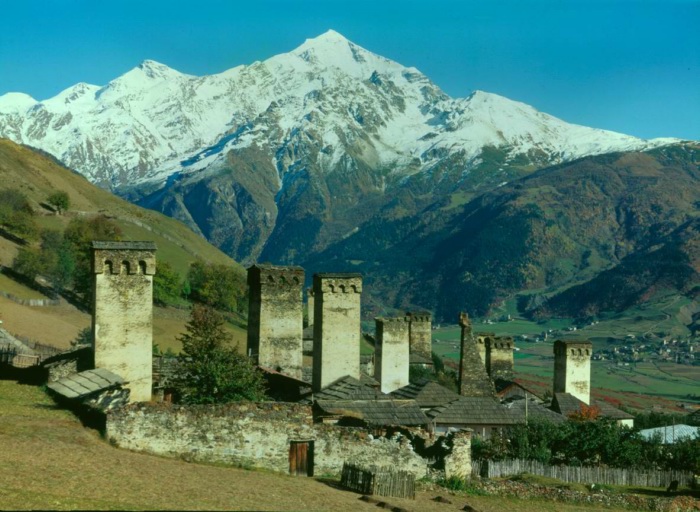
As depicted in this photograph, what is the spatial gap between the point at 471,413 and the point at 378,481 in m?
14.8

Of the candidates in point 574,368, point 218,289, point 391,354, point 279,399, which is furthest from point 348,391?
point 218,289

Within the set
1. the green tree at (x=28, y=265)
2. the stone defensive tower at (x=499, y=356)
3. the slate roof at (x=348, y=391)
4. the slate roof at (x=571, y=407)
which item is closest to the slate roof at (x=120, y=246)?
the slate roof at (x=348, y=391)

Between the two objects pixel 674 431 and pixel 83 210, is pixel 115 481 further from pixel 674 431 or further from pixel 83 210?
pixel 83 210

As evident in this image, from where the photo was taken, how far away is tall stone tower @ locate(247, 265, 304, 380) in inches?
1767

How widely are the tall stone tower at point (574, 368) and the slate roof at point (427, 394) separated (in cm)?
1529

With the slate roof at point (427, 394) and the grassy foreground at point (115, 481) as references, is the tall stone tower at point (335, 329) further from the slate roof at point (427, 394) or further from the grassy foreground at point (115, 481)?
the grassy foreground at point (115, 481)

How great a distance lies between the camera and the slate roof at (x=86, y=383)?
32781 mm

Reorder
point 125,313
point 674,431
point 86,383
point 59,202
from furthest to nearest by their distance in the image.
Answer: point 59,202 → point 674,431 → point 125,313 → point 86,383

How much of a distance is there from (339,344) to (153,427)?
44.3ft

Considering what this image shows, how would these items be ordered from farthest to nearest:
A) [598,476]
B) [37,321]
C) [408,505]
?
[37,321] → [598,476] → [408,505]

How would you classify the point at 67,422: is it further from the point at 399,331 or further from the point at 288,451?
the point at 399,331

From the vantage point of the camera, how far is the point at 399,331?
5466 cm

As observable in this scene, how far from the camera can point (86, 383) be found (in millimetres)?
33312

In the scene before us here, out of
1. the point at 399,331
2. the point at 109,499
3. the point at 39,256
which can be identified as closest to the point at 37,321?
the point at 39,256
